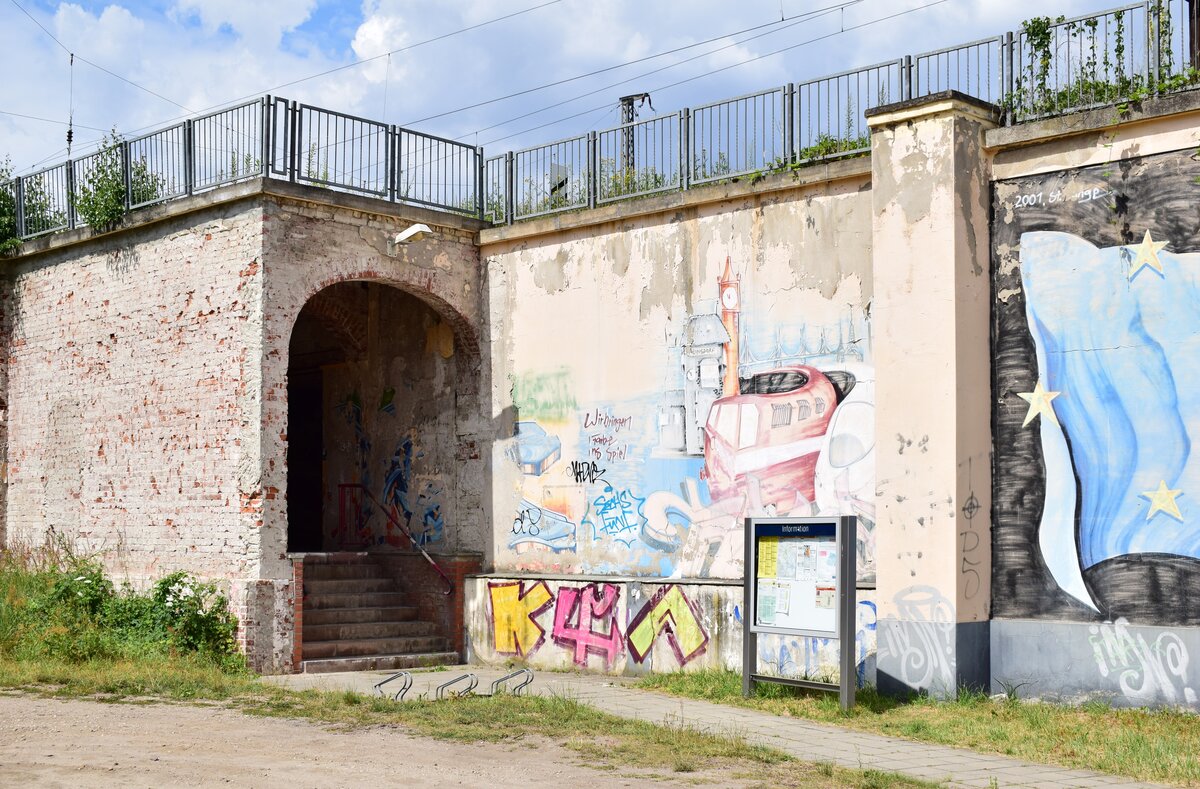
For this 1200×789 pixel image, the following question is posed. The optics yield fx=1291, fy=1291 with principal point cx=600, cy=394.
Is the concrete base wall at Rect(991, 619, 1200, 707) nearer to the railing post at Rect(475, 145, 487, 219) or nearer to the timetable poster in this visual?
the timetable poster

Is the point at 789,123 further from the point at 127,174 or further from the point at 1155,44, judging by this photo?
the point at 127,174

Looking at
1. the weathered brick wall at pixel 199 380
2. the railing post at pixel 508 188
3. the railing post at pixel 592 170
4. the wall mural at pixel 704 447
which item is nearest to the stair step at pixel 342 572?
the weathered brick wall at pixel 199 380

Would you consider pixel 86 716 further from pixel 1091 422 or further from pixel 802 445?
pixel 1091 422

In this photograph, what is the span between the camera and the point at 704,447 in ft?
46.8

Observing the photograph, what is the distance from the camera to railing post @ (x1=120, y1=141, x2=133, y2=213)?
16.9 meters

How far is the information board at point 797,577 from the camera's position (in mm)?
11336

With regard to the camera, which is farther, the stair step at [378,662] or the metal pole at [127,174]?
the metal pole at [127,174]

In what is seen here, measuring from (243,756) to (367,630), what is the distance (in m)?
6.98

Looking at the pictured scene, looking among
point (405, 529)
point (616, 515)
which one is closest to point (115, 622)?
point (405, 529)

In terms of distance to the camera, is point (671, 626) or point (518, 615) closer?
point (671, 626)

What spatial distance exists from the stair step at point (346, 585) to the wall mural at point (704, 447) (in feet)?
5.57

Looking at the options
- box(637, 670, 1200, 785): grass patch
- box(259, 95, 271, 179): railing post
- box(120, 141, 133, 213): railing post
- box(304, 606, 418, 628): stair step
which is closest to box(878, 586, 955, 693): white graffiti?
box(637, 670, 1200, 785): grass patch

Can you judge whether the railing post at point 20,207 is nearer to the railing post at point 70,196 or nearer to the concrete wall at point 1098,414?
the railing post at point 70,196

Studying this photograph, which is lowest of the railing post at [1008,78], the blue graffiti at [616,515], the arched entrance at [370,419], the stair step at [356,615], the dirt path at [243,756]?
the dirt path at [243,756]
